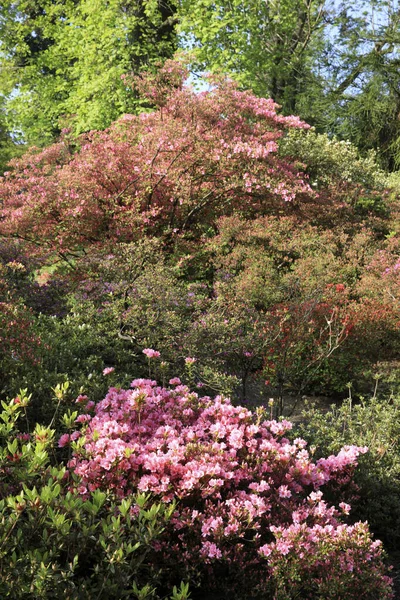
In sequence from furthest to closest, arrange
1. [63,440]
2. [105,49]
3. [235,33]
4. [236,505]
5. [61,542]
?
[105,49], [235,33], [63,440], [236,505], [61,542]

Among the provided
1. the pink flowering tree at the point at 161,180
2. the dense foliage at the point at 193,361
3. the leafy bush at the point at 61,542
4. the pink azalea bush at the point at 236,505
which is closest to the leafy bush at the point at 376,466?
the dense foliage at the point at 193,361

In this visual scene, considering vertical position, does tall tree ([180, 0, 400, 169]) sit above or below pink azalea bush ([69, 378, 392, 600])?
above

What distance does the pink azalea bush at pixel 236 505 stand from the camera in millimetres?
→ 2441

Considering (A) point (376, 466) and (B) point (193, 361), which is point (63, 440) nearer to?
(B) point (193, 361)

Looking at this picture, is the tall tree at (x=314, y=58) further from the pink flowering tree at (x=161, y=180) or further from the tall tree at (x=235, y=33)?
the pink flowering tree at (x=161, y=180)

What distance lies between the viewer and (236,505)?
2.61 metres

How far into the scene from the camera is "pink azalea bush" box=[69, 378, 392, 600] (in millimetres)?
2441

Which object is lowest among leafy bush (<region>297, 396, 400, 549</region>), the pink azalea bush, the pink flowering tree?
leafy bush (<region>297, 396, 400, 549</region>)

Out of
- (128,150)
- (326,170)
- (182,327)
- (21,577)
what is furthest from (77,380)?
(326,170)

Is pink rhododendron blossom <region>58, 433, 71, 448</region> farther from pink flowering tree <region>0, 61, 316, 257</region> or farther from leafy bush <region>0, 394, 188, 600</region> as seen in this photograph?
pink flowering tree <region>0, 61, 316, 257</region>

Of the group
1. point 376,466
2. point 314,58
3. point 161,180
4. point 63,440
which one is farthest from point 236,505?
point 314,58

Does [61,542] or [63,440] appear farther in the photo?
[63,440]

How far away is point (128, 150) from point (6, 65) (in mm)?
12072

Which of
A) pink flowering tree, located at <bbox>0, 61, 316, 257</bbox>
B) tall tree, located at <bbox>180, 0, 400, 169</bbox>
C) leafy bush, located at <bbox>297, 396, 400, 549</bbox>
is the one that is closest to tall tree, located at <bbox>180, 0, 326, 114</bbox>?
tall tree, located at <bbox>180, 0, 400, 169</bbox>
